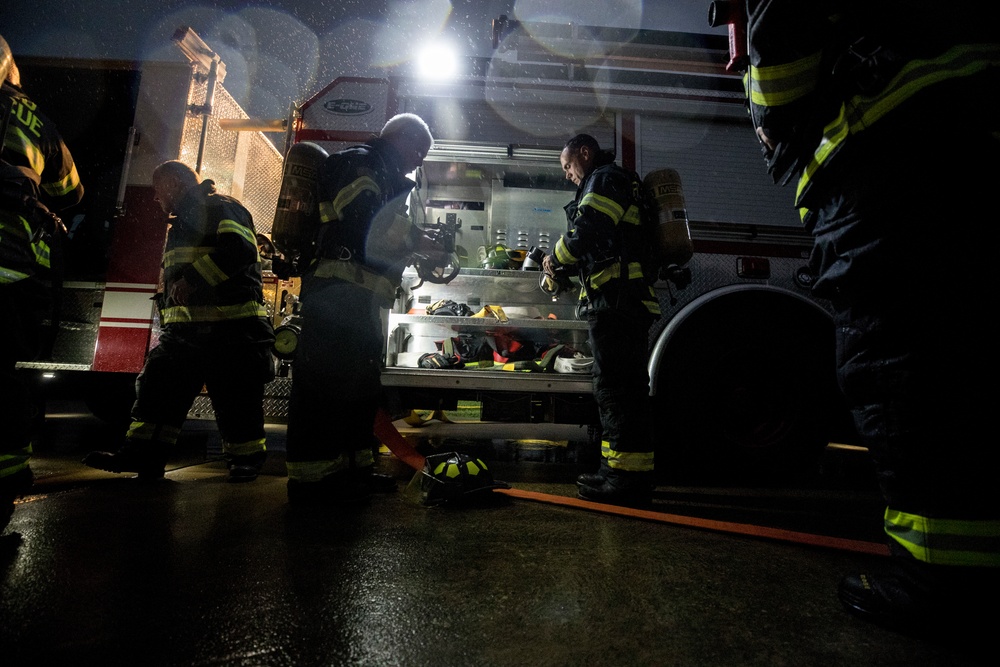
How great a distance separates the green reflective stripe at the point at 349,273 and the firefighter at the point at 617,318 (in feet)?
3.48

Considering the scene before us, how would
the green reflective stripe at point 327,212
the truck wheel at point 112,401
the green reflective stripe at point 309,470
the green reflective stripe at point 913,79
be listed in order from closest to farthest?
the green reflective stripe at point 913,79 → the green reflective stripe at point 309,470 → the green reflective stripe at point 327,212 → the truck wheel at point 112,401

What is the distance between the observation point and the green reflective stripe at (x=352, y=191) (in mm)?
2129

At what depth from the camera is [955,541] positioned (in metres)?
0.98

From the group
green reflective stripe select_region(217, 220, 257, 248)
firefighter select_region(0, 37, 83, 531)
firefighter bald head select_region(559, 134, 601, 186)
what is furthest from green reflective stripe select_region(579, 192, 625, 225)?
firefighter select_region(0, 37, 83, 531)

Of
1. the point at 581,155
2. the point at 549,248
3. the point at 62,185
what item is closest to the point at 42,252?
the point at 62,185

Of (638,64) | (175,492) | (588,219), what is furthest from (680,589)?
(638,64)

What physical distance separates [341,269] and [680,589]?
6.24 feet

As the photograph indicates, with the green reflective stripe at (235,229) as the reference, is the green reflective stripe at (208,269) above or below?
below

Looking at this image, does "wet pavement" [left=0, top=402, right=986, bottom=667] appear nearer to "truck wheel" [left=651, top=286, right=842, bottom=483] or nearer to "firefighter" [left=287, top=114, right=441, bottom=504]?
"firefighter" [left=287, top=114, right=441, bottom=504]

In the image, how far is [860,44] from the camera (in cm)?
117

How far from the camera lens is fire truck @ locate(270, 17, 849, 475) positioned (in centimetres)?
289

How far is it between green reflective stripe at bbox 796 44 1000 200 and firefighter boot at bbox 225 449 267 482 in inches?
120

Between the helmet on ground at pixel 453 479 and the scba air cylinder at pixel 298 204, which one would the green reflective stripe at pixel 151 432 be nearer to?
the scba air cylinder at pixel 298 204

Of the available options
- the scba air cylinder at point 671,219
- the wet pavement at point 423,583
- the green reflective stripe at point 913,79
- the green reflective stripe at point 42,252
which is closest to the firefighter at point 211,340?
the wet pavement at point 423,583
